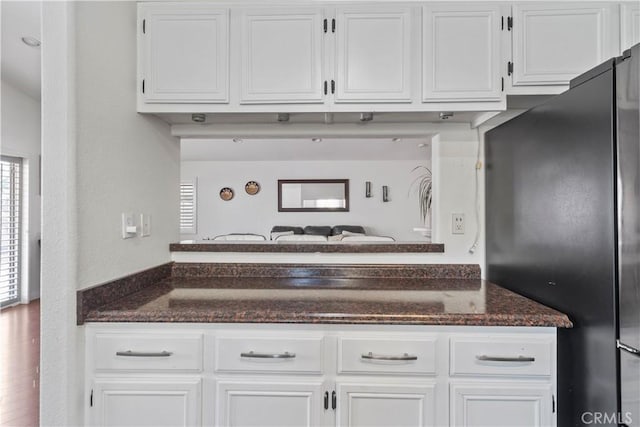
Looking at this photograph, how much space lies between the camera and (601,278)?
1103mm

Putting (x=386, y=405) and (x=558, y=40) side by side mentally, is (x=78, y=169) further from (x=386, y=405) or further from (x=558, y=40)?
A: (x=558, y=40)

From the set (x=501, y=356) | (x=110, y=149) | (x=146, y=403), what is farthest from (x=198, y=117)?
(x=501, y=356)

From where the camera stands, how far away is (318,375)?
1.28 m

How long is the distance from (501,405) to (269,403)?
2.78 ft

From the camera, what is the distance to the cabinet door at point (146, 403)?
1268 mm

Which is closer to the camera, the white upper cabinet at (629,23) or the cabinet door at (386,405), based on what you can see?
the cabinet door at (386,405)

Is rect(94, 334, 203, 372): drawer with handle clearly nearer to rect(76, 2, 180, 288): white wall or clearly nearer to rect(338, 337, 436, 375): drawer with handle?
rect(76, 2, 180, 288): white wall

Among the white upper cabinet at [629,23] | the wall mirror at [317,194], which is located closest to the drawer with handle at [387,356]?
the white upper cabinet at [629,23]

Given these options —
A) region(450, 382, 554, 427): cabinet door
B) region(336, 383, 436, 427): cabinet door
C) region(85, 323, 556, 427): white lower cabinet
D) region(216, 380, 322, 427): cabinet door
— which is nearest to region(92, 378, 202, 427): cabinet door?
region(85, 323, 556, 427): white lower cabinet

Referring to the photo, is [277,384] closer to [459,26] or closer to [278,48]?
[278,48]

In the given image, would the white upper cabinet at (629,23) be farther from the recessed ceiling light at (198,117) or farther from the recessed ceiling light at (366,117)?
the recessed ceiling light at (198,117)

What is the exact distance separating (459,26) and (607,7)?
655 mm

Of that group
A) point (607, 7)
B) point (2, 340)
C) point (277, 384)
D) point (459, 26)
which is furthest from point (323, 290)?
point (2, 340)

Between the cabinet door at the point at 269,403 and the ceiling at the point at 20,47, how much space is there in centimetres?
251
